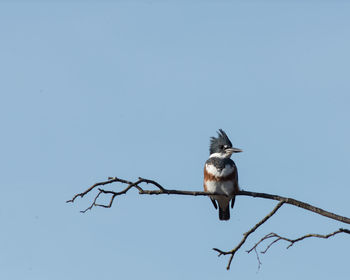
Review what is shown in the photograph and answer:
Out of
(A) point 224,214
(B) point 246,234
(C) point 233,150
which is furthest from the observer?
(A) point 224,214

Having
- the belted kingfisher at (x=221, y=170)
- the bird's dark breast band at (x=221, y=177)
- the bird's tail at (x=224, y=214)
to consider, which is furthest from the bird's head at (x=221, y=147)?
the bird's tail at (x=224, y=214)

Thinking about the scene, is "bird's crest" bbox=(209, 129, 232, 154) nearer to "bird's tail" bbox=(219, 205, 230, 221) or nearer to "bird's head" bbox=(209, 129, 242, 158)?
"bird's head" bbox=(209, 129, 242, 158)

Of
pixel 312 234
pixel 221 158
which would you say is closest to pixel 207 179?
pixel 221 158

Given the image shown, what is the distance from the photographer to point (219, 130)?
28.6ft

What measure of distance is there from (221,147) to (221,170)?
1.84 feet

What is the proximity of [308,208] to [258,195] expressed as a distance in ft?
1.80

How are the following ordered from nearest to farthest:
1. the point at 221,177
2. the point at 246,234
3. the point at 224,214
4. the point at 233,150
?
the point at 246,234 < the point at 221,177 < the point at 233,150 < the point at 224,214

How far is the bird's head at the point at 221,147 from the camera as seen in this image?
8430 millimetres

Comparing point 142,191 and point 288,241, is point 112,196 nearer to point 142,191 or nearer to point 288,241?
point 142,191

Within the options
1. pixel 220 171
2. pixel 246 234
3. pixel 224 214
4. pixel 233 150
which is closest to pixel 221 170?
pixel 220 171

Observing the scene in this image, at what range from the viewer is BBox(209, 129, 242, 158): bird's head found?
843 cm

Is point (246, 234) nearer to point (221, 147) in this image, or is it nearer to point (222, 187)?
point (222, 187)

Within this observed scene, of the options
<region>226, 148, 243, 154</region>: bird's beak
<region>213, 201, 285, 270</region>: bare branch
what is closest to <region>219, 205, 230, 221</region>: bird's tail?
<region>226, 148, 243, 154</region>: bird's beak

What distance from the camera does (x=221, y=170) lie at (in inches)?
322
